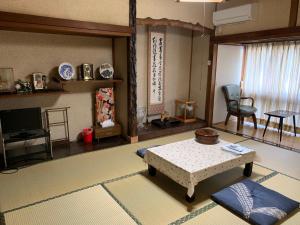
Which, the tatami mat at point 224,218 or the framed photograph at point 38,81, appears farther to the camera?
the framed photograph at point 38,81

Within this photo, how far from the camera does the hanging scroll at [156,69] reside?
4891 mm

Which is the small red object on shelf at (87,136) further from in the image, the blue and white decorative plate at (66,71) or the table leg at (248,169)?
the table leg at (248,169)

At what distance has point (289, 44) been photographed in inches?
189

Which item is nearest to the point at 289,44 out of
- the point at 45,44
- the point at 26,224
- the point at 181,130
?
the point at 181,130

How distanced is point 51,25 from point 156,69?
2427 millimetres

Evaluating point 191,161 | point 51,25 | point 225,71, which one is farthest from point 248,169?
point 51,25

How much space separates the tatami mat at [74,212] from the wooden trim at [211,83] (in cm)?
351

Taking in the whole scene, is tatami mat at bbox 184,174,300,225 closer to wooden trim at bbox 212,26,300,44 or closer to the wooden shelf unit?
the wooden shelf unit

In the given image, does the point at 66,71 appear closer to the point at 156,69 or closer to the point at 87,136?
the point at 87,136

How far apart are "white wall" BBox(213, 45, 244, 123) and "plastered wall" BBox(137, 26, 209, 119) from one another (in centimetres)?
30

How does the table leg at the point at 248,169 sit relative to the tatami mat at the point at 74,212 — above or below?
above

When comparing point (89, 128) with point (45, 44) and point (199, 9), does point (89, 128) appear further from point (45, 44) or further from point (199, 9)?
point (199, 9)

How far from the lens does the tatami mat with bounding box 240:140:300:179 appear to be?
3243mm

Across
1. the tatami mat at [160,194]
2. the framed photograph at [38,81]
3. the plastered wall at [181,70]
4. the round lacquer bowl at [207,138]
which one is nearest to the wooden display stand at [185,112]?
the plastered wall at [181,70]
